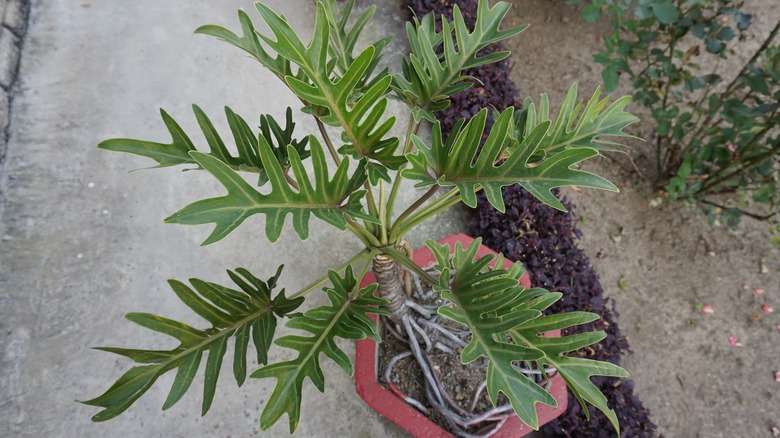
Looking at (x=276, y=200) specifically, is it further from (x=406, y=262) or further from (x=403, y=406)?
(x=403, y=406)

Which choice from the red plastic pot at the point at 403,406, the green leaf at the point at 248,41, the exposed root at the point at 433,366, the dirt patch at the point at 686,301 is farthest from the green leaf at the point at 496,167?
the dirt patch at the point at 686,301

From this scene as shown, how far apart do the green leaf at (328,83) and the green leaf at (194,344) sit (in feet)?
1.06

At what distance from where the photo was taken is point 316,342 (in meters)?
0.92

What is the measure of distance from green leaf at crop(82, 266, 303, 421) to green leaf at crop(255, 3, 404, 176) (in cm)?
32

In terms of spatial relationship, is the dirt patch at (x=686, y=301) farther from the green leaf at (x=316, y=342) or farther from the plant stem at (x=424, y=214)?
the green leaf at (x=316, y=342)

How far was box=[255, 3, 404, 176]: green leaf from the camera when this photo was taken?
81 cm

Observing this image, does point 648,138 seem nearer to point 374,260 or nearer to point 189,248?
point 374,260

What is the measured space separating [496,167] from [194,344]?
1.89 ft

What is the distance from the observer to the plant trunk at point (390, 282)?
115cm

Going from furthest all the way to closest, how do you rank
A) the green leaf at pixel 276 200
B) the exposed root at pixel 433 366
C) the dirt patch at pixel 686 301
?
the dirt patch at pixel 686 301, the exposed root at pixel 433 366, the green leaf at pixel 276 200

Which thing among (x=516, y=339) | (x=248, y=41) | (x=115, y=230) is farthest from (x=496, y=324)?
(x=115, y=230)

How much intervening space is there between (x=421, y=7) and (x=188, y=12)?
0.96 metres

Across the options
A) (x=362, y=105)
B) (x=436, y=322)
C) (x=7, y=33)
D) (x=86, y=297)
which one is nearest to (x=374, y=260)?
(x=436, y=322)

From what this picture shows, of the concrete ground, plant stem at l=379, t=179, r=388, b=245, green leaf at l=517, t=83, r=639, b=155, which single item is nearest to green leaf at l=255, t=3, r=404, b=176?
plant stem at l=379, t=179, r=388, b=245
